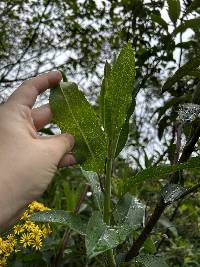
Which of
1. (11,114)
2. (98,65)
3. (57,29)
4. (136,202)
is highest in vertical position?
(57,29)

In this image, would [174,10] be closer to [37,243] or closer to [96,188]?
[96,188]

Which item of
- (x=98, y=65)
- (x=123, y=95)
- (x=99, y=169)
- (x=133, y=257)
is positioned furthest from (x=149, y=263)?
(x=98, y=65)

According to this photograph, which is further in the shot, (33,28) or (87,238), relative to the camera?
(33,28)

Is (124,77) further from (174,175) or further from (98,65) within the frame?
(98,65)

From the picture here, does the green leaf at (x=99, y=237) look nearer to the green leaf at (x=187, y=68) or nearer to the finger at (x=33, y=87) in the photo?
the finger at (x=33, y=87)

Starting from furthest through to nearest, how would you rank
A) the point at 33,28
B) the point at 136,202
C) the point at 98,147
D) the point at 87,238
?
1. the point at 33,28
2. the point at 136,202
3. the point at 98,147
4. the point at 87,238

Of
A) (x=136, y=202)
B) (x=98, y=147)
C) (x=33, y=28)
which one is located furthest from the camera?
(x=33, y=28)
